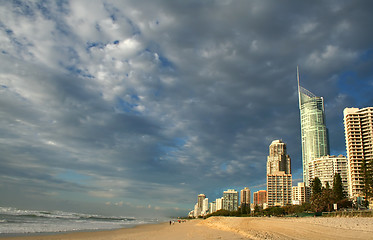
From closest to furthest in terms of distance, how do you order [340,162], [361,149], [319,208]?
[319,208], [361,149], [340,162]

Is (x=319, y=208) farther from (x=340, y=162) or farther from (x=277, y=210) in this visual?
(x=340, y=162)

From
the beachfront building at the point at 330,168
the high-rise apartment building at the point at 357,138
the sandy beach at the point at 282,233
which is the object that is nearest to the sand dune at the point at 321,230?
the sandy beach at the point at 282,233

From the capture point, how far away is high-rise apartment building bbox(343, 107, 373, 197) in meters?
134

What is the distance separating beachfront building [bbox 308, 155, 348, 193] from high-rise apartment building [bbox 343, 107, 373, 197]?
33848 millimetres

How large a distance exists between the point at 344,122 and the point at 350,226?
139766 mm

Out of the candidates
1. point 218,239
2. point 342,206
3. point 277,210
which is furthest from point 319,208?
point 218,239

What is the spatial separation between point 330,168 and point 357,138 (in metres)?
42.5

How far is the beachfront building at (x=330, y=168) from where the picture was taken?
168 meters

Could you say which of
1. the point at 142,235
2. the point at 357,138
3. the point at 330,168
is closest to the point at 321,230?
the point at 142,235

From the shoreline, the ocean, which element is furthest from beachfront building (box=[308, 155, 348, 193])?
the shoreline

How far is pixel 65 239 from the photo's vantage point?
27.8m

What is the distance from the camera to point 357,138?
142m

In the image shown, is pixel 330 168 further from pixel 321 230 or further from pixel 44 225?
pixel 44 225

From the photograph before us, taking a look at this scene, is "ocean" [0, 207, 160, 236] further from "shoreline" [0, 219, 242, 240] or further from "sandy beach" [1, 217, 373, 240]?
"sandy beach" [1, 217, 373, 240]
